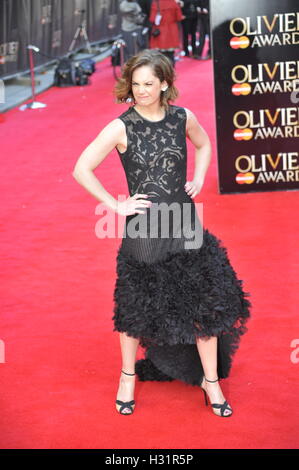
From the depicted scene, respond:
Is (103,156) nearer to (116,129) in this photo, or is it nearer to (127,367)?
(116,129)

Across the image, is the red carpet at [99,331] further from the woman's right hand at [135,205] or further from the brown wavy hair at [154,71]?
the brown wavy hair at [154,71]

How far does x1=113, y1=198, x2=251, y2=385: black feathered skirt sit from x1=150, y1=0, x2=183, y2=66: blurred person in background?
1156 centimetres

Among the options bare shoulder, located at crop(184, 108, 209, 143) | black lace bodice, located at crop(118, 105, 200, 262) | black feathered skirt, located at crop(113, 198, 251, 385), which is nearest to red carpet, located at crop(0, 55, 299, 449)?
black feathered skirt, located at crop(113, 198, 251, 385)

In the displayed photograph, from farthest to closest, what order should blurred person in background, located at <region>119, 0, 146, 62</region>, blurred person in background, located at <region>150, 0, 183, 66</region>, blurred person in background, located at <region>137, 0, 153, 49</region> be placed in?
1. blurred person in background, located at <region>137, 0, 153, 49</region>
2. blurred person in background, located at <region>119, 0, 146, 62</region>
3. blurred person in background, located at <region>150, 0, 183, 66</region>

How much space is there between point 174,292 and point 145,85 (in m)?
0.96

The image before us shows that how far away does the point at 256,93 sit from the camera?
7.64 meters

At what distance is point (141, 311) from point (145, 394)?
63 centimetres

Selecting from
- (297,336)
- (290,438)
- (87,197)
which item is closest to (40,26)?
(87,197)

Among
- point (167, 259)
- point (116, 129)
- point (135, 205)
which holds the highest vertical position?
point (116, 129)

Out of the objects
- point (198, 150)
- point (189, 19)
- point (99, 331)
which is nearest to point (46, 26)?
point (189, 19)

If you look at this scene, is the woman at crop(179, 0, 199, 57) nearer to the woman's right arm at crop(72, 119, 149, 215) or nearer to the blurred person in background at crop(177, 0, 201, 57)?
the blurred person in background at crop(177, 0, 201, 57)

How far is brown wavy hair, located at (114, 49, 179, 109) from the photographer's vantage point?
3.80 meters

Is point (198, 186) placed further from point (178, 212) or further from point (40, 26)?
point (40, 26)

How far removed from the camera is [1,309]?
219 inches
